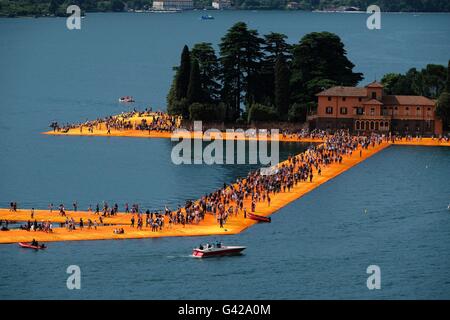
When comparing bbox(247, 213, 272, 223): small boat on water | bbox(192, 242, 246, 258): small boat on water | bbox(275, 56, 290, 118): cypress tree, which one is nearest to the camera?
bbox(192, 242, 246, 258): small boat on water

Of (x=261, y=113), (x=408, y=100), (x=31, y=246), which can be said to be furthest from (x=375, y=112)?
(x=31, y=246)

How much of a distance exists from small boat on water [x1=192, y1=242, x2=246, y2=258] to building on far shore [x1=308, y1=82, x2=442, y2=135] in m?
63.6

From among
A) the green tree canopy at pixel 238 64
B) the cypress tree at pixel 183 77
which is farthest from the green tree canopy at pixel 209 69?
the cypress tree at pixel 183 77

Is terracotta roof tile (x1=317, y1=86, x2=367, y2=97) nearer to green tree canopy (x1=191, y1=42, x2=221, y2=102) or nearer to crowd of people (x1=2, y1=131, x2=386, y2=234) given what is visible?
crowd of people (x1=2, y1=131, x2=386, y2=234)

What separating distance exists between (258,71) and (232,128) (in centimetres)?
1045

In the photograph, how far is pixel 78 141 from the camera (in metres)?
174

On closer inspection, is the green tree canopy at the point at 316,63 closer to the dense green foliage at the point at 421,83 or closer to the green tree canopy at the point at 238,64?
the green tree canopy at the point at 238,64

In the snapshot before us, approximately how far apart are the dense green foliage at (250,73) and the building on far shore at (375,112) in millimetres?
5622

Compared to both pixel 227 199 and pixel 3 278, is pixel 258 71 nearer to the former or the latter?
pixel 227 199

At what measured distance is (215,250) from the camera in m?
110

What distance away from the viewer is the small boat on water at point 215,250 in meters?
110

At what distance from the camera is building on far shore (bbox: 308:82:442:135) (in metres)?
172

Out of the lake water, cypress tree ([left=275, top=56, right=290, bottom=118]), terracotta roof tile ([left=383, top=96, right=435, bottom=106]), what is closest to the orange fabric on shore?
the lake water
